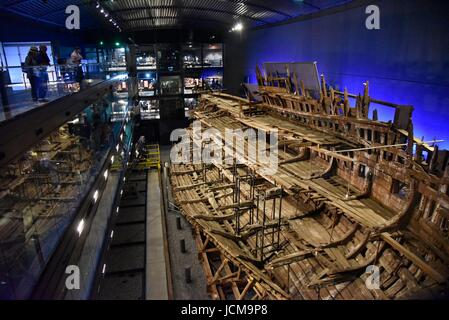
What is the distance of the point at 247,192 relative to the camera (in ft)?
38.8

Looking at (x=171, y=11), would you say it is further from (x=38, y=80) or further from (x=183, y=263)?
(x=183, y=263)

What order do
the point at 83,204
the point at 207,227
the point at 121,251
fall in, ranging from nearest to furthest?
the point at 83,204
the point at 207,227
the point at 121,251

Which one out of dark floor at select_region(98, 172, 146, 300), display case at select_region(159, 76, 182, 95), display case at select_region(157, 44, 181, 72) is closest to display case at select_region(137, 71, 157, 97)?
display case at select_region(159, 76, 182, 95)

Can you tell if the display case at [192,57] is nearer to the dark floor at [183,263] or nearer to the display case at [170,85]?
the display case at [170,85]

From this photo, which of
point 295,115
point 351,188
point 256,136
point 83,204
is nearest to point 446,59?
point 351,188

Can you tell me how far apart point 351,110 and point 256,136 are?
445 cm

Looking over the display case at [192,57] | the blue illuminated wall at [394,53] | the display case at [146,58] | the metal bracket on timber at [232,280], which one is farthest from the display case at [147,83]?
the metal bracket on timber at [232,280]

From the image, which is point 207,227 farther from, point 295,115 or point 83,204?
point 295,115

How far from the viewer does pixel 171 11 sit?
20.7m

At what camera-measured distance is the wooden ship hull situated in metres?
5.98

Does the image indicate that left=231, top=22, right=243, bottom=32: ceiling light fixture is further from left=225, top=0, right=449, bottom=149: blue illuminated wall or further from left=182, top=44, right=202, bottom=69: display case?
left=225, top=0, right=449, bottom=149: blue illuminated wall

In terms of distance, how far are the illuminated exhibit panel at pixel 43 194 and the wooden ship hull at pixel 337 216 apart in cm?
388

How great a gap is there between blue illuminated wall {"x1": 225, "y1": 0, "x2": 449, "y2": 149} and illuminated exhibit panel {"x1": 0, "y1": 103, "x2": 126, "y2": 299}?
923 centimetres

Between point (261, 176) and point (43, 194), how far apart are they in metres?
5.80
